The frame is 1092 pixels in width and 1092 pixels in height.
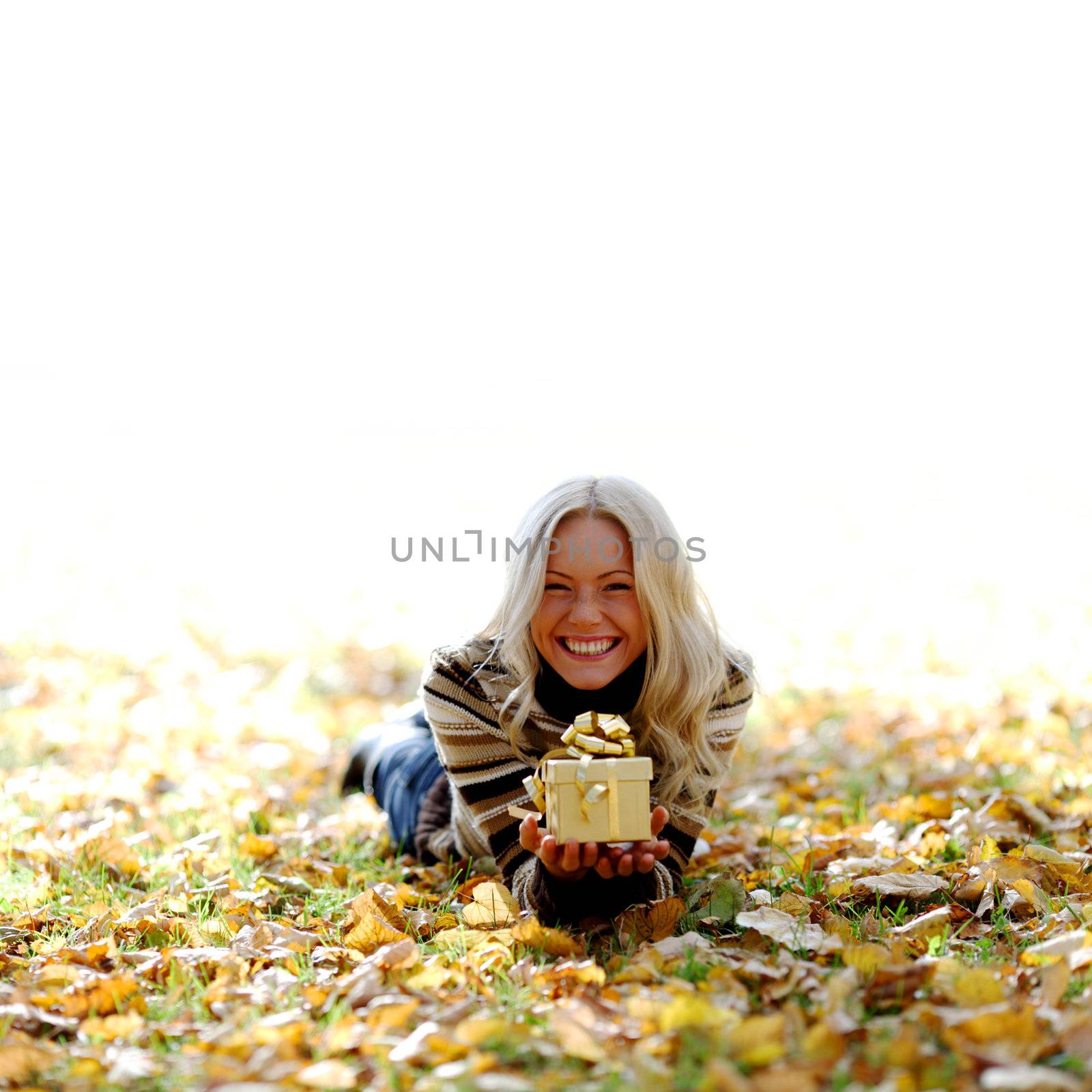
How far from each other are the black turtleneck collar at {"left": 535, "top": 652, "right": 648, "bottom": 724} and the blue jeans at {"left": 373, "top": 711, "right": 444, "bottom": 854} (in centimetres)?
69

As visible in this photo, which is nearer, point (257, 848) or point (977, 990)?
point (977, 990)

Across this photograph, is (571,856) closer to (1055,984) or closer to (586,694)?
(586,694)

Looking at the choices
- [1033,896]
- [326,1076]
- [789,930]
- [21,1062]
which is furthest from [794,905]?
[21,1062]

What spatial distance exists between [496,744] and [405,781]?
82 cm

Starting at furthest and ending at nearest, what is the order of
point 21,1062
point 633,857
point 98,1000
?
point 633,857
point 98,1000
point 21,1062

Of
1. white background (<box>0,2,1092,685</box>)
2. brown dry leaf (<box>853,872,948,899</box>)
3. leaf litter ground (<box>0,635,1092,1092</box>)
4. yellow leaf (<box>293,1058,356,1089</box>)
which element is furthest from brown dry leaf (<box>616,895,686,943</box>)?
white background (<box>0,2,1092,685</box>)

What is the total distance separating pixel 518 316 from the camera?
53.0 feet

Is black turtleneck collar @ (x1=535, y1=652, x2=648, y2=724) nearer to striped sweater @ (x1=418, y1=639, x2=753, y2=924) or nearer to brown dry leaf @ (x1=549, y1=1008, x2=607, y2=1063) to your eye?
striped sweater @ (x1=418, y1=639, x2=753, y2=924)

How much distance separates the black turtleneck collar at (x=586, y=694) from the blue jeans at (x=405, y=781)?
27.0 inches

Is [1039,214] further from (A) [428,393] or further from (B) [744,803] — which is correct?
(B) [744,803]

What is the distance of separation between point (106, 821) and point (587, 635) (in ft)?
5.81

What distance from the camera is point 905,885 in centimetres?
254

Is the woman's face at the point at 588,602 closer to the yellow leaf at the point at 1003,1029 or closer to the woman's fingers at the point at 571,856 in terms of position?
the woman's fingers at the point at 571,856

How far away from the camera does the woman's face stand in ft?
8.52
